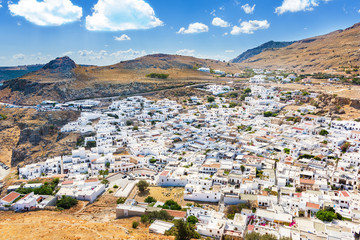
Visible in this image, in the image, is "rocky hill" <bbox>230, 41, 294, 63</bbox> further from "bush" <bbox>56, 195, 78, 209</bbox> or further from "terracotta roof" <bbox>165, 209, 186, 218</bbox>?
"bush" <bbox>56, 195, 78, 209</bbox>

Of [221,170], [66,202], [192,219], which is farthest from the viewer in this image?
[221,170]

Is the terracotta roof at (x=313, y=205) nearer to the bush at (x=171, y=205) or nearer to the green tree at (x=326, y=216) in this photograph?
the green tree at (x=326, y=216)

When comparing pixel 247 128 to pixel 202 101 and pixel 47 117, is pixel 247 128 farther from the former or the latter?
pixel 47 117

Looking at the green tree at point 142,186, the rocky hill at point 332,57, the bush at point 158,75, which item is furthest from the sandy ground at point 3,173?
the rocky hill at point 332,57

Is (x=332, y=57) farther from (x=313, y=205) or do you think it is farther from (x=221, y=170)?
(x=313, y=205)

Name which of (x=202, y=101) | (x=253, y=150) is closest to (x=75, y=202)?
(x=253, y=150)

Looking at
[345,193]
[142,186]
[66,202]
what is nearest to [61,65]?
[66,202]
